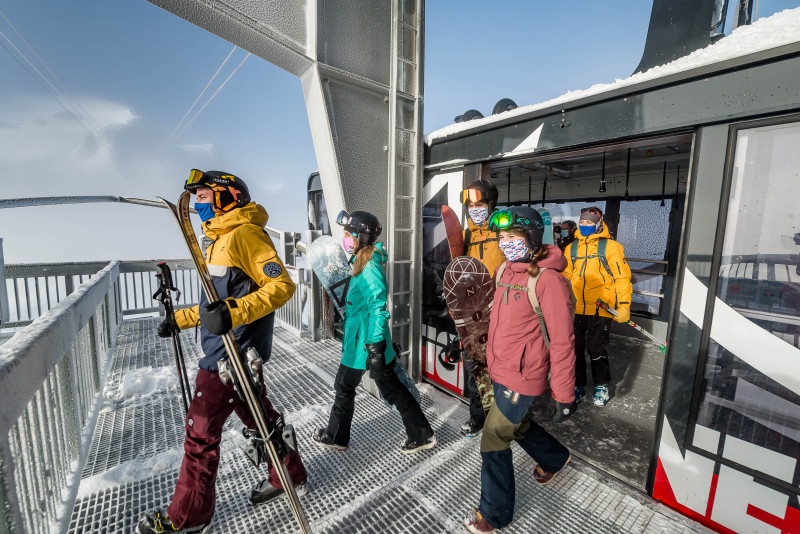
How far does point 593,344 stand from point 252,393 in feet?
11.7

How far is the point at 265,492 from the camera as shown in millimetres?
2152

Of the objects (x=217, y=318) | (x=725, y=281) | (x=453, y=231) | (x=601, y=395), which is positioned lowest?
(x=601, y=395)

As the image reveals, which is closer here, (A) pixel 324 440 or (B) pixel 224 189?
(B) pixel 224 189

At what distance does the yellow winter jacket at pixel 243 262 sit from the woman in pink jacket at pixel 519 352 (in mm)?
1306

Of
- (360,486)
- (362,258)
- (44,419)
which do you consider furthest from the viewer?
(362,258)

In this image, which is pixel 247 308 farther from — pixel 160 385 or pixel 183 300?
pixel 183 300

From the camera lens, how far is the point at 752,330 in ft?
5.96

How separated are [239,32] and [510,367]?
312cm

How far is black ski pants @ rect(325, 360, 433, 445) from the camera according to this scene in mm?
2553

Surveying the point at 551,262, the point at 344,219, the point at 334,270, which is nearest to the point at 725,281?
the point at 551,262

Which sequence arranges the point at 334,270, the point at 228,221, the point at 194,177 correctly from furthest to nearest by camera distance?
1. the point at 334,270
2. the point at 228,221
3. the point at 194,177

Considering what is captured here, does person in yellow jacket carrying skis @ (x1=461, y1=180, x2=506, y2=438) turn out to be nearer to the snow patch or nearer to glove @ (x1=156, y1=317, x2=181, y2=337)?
glove @ (x1=156, y1=317, x2=181, y2=337)

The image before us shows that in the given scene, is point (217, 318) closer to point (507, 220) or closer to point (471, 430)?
point (507, 220)

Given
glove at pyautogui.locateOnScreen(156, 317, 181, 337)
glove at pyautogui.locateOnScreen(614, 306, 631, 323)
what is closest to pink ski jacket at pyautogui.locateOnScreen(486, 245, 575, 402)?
glove at pyautogui.locateOnScreen(614, 306, 631, 323)
